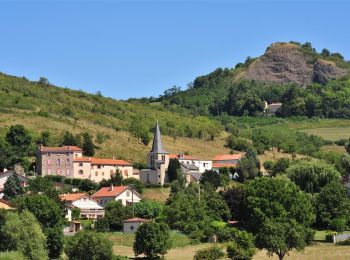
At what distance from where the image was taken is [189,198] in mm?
79312

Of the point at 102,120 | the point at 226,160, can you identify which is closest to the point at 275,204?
the point at 226,160

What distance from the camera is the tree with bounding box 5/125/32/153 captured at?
101 metres

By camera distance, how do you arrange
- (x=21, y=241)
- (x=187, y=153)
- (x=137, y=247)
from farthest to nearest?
(x=187, y=153) → (x=137, y=247) → (x=21, y=241)

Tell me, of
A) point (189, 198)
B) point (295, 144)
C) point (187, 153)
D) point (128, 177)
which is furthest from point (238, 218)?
point (295, 144)

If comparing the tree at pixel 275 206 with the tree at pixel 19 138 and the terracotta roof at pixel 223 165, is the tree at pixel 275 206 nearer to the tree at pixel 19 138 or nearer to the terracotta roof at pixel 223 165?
the terracotta roof at pixel 223 165

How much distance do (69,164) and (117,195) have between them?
12816 millimetres

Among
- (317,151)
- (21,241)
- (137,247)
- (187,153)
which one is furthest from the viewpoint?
(317,151)

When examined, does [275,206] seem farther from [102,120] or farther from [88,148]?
[102,120]

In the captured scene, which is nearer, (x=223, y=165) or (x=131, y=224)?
(x=131, y=224)

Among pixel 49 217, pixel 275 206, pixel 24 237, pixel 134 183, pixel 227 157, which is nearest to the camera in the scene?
pixel 24 237

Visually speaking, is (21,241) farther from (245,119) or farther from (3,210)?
(245,119)

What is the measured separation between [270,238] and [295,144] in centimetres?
7073

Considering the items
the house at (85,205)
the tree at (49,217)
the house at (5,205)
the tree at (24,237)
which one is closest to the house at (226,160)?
the house at (85,205)

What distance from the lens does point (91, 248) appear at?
5891cm
